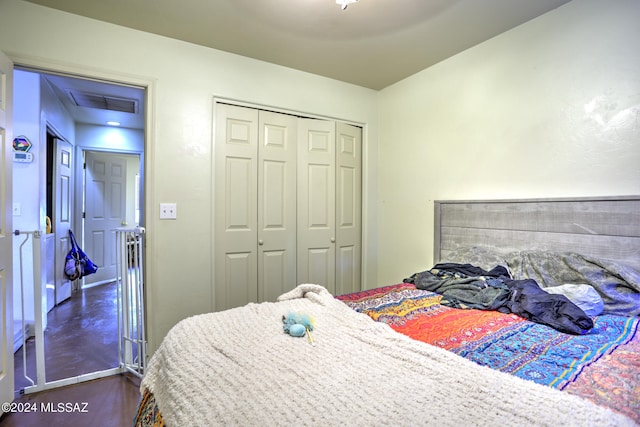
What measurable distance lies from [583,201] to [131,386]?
3176mm

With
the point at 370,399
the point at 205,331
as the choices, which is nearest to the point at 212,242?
the point at 205,331

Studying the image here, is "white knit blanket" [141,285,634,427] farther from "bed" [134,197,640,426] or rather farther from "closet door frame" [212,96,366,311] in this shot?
"closet door frame" [212,96,366,311]

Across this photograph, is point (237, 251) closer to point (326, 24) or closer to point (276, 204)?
point (276, 204)

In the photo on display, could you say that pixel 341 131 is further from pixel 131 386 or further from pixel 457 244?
pixel 131 386

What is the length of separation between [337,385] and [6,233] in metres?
2.20

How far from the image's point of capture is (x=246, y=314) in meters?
1.43

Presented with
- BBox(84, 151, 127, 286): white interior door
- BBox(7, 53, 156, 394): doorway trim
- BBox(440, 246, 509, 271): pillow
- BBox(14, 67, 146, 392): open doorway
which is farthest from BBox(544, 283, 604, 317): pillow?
BBox(84, 151, 127, 286): white interior door

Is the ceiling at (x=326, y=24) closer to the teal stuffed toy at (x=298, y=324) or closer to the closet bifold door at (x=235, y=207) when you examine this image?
the closet bifold door at (x=235, y=207)

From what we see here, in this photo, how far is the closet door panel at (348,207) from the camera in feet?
10.4

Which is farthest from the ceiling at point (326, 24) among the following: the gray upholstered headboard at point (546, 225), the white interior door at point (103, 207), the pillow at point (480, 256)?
the white interior door at point (103, 207)

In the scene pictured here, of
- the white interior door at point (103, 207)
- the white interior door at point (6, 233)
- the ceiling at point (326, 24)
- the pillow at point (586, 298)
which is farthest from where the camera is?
the white interior door at point (103, 207)

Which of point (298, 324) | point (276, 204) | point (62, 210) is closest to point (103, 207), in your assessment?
point (62, 210)

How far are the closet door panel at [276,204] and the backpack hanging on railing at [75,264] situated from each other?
2.88 m

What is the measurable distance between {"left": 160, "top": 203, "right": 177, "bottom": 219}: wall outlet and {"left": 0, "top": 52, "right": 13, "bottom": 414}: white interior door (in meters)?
0.84
